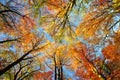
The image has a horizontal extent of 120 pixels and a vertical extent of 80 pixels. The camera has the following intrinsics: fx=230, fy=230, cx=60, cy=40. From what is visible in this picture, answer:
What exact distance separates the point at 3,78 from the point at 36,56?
3.82 meters


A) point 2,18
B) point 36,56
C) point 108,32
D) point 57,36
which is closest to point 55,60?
point 36,56

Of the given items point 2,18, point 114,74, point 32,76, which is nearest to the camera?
point 2,18

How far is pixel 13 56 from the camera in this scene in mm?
21547

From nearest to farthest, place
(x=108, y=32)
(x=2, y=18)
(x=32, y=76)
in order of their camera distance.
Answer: (x=108, y=32), (x=2, y=18), (x=32, y=76)

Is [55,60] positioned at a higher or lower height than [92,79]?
higher

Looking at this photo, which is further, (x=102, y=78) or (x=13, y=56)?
(x=13, y=56)

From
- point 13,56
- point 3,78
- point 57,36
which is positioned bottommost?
point 57,36

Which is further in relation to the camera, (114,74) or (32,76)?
(32,76)

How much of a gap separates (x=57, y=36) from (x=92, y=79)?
44.6ft

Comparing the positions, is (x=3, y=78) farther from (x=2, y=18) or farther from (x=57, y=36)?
(x=57, y=36)

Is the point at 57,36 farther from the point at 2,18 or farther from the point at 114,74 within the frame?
the point at 114,74

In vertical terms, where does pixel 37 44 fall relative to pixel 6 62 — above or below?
above

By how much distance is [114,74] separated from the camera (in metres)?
19.8

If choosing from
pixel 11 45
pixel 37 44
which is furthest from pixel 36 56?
pixel 11 45
